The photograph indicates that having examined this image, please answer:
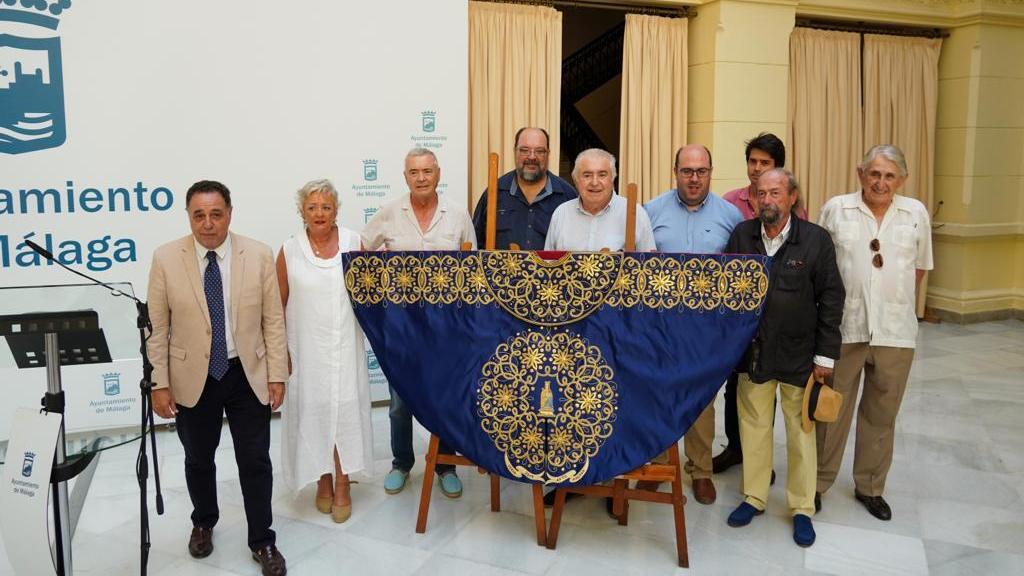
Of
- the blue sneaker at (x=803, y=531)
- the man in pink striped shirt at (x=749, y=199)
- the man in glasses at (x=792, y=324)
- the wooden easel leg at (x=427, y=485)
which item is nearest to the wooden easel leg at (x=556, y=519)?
the wooden easel leg at (x=427, y=485)

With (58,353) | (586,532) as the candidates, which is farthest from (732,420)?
(58,353)

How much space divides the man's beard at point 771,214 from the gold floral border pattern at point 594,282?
0.98 ft

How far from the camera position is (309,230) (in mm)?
3221

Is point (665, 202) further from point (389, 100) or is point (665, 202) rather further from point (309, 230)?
point (389, 100)

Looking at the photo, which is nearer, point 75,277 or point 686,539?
point 686,539

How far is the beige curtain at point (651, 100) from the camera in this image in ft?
20.4

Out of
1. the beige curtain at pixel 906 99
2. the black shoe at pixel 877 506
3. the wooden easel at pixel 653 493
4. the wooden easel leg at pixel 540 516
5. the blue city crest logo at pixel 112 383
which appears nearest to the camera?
the wooden easel at pixel 653 493

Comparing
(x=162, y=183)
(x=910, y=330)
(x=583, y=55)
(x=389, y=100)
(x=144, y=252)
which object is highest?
(x=583, y=55)

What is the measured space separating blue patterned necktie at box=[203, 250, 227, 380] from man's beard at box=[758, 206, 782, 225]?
198cm

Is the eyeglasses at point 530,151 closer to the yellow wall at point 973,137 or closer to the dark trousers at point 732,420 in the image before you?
the dark trousers at point 732,420

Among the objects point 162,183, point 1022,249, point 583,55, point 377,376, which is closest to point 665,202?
point 377,376

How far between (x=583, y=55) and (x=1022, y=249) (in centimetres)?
544

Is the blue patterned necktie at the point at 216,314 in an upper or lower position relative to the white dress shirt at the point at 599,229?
lower

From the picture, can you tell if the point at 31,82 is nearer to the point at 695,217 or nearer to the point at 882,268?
the point at 695,217
